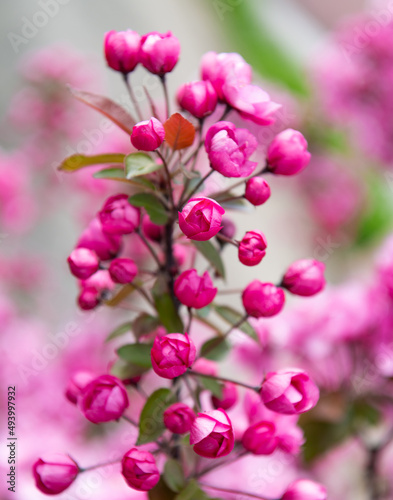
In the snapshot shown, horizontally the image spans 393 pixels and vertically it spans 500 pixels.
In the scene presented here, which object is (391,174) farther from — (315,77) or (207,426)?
(207,426)

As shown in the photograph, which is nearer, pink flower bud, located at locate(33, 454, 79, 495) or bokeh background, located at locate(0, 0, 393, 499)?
pink flower bud, located at locate(33, 454, 79, 495)

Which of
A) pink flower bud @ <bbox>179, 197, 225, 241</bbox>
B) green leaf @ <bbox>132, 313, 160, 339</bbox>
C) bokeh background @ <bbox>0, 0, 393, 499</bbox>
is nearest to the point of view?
pink flower bud @ <bbox>179, 197, 225, 241</bbox>

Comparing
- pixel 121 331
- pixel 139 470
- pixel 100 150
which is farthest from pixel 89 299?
pixel 100 150

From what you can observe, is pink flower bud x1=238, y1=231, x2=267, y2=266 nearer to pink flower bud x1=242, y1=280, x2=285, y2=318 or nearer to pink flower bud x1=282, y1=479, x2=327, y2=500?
pink flower bud x1=242, y1=280, x2=285, y2=318

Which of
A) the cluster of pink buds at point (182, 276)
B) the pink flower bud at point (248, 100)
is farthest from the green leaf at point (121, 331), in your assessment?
the pink flower bud at point (248, 100)

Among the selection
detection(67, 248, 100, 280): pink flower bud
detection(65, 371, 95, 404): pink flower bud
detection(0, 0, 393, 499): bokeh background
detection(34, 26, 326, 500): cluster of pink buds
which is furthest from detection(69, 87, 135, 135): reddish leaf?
detection(0, 0, 393, 499): bokeh background

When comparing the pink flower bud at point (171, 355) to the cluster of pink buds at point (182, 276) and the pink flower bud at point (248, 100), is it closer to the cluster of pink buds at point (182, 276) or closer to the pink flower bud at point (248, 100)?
the cluster of pink buds at point (182, 276)
